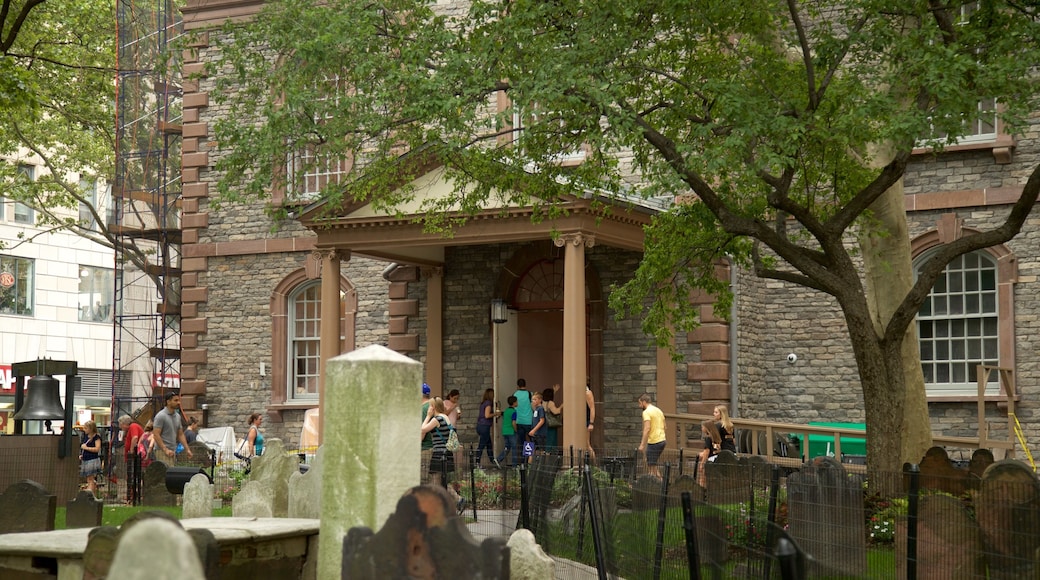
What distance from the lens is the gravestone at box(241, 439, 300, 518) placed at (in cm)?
1276

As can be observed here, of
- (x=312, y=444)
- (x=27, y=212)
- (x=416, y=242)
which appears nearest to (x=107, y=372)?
(x=27, y=212)

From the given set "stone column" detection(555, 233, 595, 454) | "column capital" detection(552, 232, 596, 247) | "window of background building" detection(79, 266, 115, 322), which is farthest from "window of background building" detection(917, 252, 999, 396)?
"window of background building" detection(79, 266, 115, 322)

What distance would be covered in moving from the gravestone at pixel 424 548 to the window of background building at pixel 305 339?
72.3 ft

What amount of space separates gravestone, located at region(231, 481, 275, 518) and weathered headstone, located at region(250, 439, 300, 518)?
526mm

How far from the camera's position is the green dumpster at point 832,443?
21703mm

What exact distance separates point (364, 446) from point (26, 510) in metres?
6.50

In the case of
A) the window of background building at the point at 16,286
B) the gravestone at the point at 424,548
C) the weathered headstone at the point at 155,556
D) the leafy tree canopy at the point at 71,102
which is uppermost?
the leafy tree canopy at the point at 71,102

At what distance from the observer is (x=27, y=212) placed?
5028cm

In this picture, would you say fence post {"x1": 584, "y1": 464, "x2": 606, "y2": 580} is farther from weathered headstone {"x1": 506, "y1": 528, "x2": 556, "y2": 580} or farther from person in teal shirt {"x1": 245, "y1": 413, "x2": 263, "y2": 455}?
person in teal shirt {"x1": 245, "y1": 413, "x2": 263, "y2": 455}

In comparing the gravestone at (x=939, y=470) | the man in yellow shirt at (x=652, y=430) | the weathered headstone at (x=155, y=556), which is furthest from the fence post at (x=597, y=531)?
the man in yellow shirt at (x=652, y=430)

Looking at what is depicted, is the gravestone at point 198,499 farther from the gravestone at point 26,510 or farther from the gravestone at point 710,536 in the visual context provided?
the gravestone at point 710,536

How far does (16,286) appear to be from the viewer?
162 ft

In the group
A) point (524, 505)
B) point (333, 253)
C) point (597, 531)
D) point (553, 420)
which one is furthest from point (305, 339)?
point (597, 531)

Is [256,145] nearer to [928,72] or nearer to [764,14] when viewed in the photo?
[764,14]
